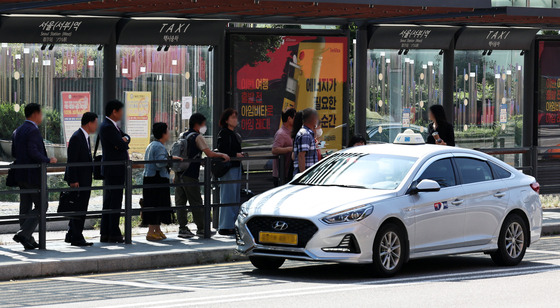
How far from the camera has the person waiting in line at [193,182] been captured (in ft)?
51.8

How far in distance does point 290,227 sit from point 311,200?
17.8 inches

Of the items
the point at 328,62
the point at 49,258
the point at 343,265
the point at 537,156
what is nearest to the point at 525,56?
the point at 537,156

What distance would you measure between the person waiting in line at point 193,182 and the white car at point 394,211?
7.31ft

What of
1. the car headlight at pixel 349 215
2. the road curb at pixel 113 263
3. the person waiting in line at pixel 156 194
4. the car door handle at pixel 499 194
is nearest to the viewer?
the car headlight at pixel 349 215

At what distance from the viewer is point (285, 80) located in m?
19.2

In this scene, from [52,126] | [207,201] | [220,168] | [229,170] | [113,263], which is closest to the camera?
[113,263]

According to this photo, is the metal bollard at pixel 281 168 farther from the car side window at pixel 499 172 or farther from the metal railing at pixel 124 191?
the car side window at pixel 499 172

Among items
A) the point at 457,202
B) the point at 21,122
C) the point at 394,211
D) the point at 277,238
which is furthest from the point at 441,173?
the point at 21,122

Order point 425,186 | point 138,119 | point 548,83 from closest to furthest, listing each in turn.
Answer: point 425,186 → point 138,119 → point 548,83

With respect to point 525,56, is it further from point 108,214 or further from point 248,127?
point 108,214

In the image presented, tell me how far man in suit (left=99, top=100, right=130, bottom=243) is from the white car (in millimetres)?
2470

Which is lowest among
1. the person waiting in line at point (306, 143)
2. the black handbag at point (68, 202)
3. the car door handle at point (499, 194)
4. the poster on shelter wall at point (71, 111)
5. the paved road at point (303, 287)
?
the paved road at point (303, 287)

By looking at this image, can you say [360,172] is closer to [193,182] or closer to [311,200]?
[311,200]

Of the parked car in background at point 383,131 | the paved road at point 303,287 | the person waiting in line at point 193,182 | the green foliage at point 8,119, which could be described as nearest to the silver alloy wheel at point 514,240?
the paved road at point 303,287
